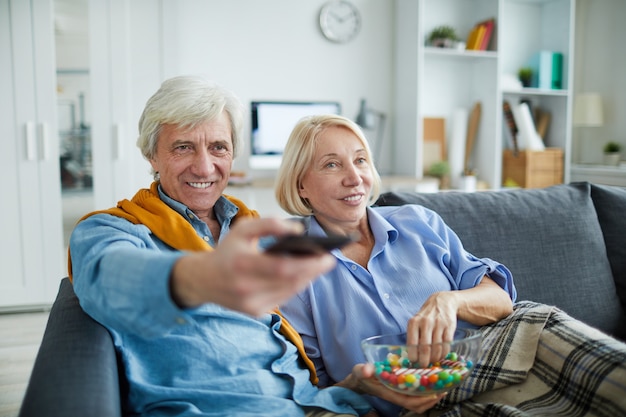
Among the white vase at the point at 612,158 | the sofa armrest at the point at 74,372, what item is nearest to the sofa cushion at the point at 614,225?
the sofa armrest at the point at 74,372

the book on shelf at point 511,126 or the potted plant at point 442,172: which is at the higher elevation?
the book on shelf at point 511,126

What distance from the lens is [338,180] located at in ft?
5.00

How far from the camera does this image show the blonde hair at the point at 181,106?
1338mm

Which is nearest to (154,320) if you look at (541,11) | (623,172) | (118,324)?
(118,324)

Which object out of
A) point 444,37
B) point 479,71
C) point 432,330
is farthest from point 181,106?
point 479,71

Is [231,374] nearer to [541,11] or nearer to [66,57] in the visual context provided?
[66,57]

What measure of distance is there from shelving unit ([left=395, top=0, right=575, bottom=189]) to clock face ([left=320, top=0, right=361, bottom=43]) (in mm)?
366

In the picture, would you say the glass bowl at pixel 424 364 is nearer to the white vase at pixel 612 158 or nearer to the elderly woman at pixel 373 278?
the elderly woman at pixel 373 278

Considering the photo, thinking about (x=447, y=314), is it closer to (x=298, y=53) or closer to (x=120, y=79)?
(x=120, y=79)

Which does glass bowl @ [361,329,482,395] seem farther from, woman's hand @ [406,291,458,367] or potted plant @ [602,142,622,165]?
potted plant @ [602,142,622,165]

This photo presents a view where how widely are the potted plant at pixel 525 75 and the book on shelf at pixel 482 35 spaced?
1.47ft

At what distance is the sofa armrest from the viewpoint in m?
0.87

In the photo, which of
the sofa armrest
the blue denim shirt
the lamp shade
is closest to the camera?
the sofa armrest

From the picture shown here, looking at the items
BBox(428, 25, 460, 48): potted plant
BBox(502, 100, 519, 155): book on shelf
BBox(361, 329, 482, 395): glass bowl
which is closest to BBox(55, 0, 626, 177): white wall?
BBox(428, 25, 460, 48): potted plant
